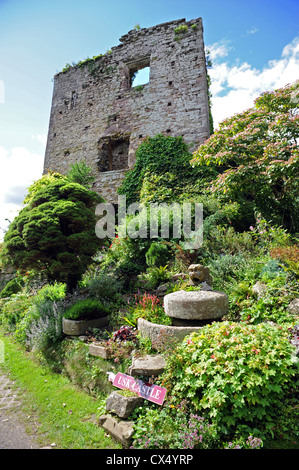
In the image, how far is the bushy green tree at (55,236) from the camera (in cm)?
538

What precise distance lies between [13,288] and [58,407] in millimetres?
6466

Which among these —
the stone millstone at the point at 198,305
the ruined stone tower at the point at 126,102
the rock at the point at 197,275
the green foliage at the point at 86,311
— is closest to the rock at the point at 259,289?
the stone millstone at the point at 198,305

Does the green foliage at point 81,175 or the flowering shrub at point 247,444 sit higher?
the green foliage at point 81,175

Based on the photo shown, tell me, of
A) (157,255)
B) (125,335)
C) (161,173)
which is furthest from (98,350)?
(161,173)

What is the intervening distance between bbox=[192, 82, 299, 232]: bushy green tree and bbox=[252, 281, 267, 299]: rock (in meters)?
2.84

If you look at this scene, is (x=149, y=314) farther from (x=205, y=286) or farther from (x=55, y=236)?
(x=55, y=236)

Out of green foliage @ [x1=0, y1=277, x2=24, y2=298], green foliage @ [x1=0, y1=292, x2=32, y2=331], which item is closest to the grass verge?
green foliage @ [x1=0, y1=292, x2=32, y2=331]

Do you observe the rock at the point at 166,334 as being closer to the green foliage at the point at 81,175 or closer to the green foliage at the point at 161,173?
the green foliage at the point at 161,173

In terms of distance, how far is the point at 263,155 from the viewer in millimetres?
6145

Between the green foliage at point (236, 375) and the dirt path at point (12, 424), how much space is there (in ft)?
5.21
